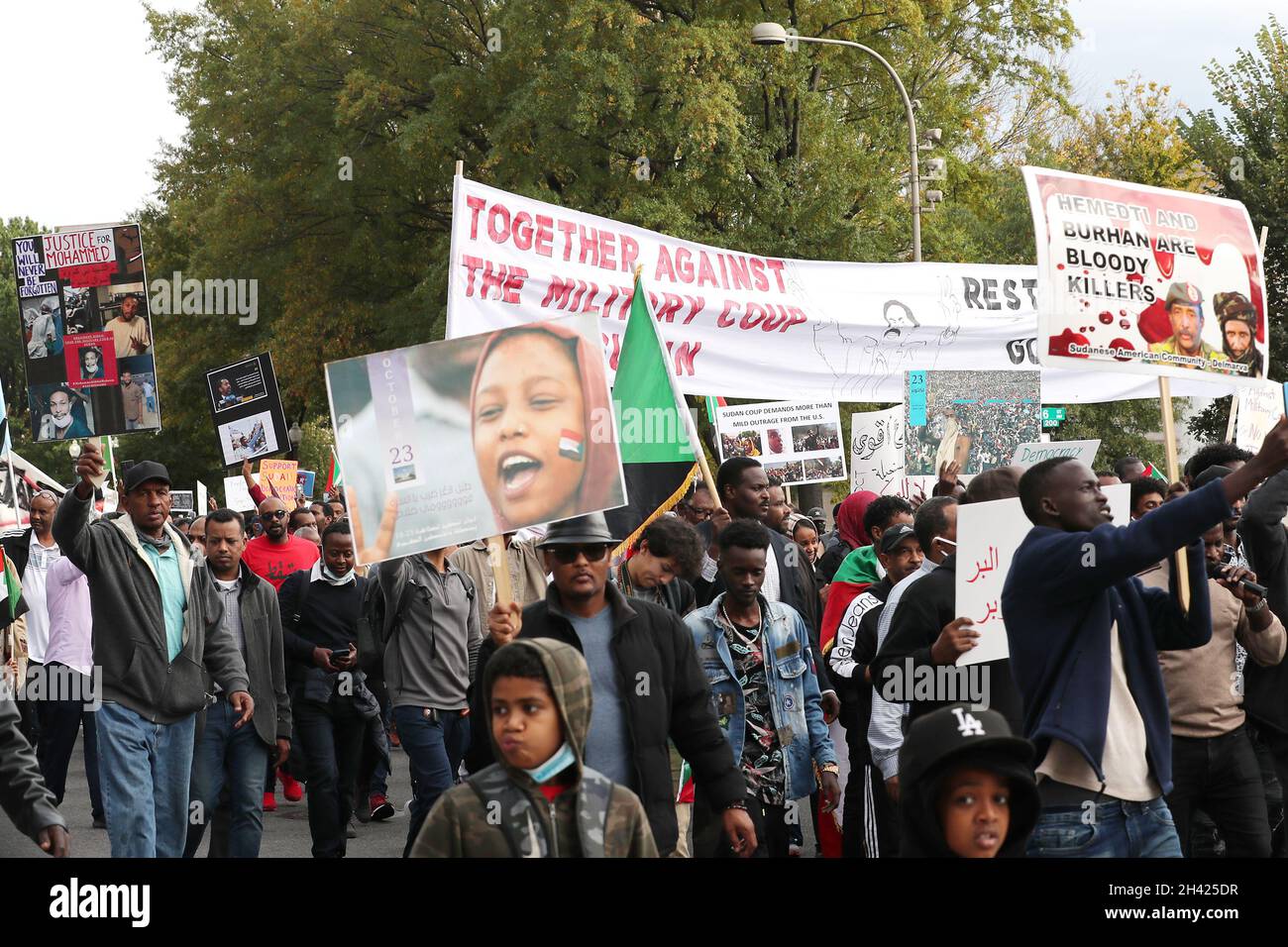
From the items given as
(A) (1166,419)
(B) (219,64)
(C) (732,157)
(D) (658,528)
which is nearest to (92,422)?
(D) (658,528)

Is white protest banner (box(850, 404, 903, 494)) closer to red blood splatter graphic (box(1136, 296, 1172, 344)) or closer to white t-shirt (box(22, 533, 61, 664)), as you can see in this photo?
white t-shirt (box(22, 533, 61, 664))

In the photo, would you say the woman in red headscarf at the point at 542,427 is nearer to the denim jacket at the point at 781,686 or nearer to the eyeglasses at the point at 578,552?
the eyeglasses at the point at 578,552

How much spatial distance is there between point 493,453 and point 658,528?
1265mm

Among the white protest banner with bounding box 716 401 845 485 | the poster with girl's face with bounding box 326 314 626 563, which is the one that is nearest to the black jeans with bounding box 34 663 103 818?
the poster with girl's face with bounding box 326 314 626 563

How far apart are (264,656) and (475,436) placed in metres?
2.92

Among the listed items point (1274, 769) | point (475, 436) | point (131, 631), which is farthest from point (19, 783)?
point (1274, 769)

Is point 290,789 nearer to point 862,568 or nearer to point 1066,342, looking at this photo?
point 862,568

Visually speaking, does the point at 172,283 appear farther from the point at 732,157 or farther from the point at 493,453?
the point at 493,453

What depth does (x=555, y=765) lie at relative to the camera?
12.5ft

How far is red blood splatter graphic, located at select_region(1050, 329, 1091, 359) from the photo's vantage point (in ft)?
20.1

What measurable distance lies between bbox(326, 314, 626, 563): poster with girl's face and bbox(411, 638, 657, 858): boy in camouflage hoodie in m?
1.79

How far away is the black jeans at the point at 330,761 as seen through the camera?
27.7 feet

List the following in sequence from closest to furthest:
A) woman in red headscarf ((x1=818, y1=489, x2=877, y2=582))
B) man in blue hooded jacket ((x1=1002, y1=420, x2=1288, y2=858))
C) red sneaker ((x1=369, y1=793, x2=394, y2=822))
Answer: man in blue hooded jacket ((x1=1002, y1=420, x2=1288, y2=858)), woman in red headscarf ((x1=818, y1=489, x2=877, y2=582)), red sneaker ((x1=369, y1=793, x2=394, y2=822))

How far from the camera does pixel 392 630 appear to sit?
343 inches
